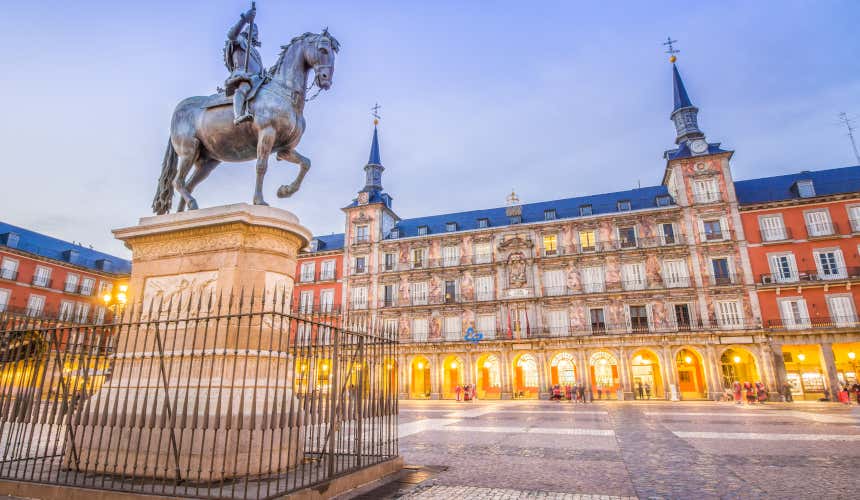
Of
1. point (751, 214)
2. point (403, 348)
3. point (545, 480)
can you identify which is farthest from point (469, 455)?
point (751, 214)

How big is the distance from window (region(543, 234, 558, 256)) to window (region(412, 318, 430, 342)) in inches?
391

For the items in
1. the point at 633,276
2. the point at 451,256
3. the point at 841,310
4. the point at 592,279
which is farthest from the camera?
the point at 451,256

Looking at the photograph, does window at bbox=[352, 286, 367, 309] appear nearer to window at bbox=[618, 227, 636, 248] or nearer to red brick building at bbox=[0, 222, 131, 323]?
red brick building at bbox=[0, 222, 131, 323]

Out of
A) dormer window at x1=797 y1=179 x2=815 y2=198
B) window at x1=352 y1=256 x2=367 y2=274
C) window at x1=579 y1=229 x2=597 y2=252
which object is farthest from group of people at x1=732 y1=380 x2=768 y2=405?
window at x1=352 y1=256 x2=367 y2=274

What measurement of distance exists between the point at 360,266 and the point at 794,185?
29875mm

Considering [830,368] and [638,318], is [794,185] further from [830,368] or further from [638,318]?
[638,318]

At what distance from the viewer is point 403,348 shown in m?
32.8

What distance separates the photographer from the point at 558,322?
98.4 ft

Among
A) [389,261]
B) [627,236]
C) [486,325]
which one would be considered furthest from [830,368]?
[389,261]

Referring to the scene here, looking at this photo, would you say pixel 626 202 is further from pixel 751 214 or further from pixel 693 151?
pixel 751 214

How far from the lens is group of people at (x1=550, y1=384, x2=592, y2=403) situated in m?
25.7

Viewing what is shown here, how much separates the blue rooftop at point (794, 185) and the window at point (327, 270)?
29277 mm

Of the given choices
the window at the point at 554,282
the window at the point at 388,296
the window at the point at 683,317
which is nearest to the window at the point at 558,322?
the window at the point at 554,282

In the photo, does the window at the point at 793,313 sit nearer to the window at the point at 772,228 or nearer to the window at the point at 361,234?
the window at the point at 772,228
